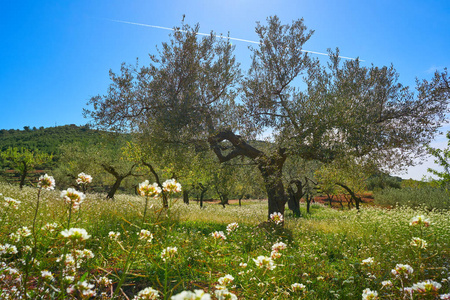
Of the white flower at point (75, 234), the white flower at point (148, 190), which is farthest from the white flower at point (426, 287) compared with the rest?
the white flower at point (75, 234)

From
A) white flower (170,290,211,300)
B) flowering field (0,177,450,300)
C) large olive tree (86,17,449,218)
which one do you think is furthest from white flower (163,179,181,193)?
large olive tree (86,17,449,218)

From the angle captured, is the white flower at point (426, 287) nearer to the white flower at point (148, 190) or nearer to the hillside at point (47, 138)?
the white flower at point (148, 190)

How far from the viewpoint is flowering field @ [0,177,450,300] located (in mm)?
2693

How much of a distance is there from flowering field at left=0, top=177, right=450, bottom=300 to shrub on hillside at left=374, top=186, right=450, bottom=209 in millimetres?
18215

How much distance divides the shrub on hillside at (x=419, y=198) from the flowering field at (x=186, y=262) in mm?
18215

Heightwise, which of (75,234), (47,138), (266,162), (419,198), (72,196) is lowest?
(419,198)

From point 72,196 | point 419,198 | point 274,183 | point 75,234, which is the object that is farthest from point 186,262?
point 419,198

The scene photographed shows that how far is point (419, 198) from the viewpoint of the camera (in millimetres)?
27656

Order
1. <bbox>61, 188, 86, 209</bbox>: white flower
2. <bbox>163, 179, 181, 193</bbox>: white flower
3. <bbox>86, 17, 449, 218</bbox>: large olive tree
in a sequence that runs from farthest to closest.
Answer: <bbox>86, 17, 449, 218</bbox>: large olive tree < <bbox>163, 179, 181, 193</bbox>: white flower < <bbox>61, 188, 86, 209</bbox>: white flower

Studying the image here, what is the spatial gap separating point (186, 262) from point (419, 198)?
30948mm

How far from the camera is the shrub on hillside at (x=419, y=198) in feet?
81.4

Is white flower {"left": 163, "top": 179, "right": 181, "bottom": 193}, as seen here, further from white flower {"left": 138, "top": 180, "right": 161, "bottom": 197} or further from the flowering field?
white flower {"left": 138, "top": 180, "right": 161, "bottom": 197}

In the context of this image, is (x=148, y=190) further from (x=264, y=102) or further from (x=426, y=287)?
(x=264, y=102)

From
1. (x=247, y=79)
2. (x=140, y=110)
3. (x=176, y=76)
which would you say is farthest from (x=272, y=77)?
(x=140, y=110)
